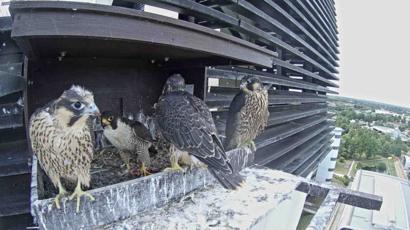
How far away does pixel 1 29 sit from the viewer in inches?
66.9

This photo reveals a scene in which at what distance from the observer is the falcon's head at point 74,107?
1.12 m

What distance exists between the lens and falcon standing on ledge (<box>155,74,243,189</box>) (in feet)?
4.98

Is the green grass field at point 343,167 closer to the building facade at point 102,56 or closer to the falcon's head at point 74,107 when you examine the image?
the building facade at point 102,56

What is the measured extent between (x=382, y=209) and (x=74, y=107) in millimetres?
14360

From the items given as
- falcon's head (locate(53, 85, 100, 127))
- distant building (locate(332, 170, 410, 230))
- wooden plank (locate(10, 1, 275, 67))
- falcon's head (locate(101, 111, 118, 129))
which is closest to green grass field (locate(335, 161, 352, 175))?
distant building (locate(332, 170, 410, 230))

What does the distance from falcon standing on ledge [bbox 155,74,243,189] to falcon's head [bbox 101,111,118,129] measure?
244mm

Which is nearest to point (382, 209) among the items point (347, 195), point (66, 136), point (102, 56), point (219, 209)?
point (347, 195)

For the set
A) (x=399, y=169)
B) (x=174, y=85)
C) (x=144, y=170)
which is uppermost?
(x=174, y=85)

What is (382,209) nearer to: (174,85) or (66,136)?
(174,85)

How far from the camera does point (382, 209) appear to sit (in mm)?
12508

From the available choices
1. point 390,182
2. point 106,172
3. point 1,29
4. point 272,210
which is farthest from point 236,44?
point 390,182

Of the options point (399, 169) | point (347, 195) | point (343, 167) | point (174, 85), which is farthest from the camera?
point (399, 169)

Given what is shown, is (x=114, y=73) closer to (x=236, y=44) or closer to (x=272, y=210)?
(x=236, y=44)

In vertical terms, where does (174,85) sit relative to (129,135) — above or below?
above
